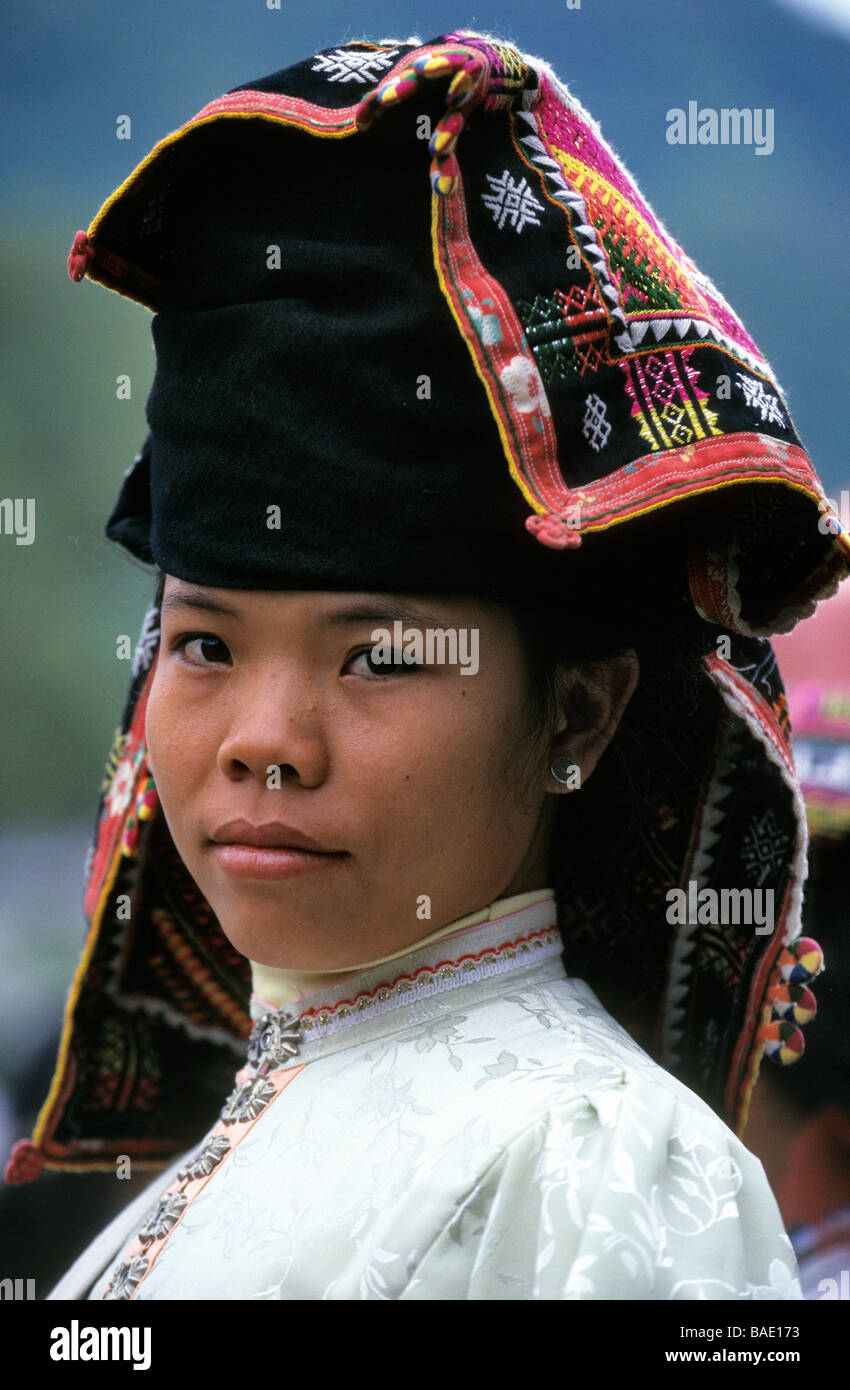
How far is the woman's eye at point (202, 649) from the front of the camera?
1.20 metres

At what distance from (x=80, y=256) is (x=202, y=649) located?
39 cm

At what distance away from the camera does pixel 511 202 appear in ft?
3.59

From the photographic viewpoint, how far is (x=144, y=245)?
1.23 meters

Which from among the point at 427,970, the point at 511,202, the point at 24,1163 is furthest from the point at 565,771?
the point at 24,1163

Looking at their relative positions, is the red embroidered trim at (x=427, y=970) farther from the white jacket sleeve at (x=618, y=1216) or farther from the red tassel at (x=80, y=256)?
the red tassel at (x=80, y=256)

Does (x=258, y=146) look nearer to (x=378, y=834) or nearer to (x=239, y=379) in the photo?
(x=239, y=379)

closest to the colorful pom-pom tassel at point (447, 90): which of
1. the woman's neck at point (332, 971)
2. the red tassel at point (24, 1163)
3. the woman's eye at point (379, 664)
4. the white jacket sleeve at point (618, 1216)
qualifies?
the woman's eye at point (379, 664)

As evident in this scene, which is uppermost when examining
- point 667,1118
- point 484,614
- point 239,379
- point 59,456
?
point 59,456

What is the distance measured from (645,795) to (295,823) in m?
0.46

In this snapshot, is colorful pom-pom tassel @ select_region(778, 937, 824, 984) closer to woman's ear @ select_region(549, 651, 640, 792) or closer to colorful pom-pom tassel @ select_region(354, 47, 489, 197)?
woman's ear @ select_region(549, 651, 640, 792)

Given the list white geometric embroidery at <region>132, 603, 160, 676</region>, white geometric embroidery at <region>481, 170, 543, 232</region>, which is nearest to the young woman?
white geometric embroidery at <region>481, 170, 543, 232</region>

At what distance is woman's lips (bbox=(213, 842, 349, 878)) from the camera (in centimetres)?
113

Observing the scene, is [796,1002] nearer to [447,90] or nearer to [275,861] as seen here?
[275,861]

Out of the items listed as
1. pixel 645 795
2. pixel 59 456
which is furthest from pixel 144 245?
pixel 59 456
